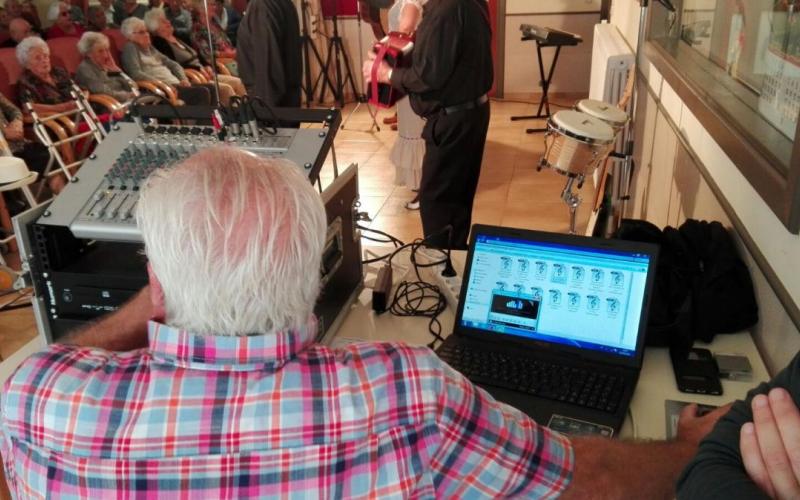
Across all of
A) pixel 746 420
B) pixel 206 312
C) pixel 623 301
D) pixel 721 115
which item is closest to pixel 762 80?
pixel 721 115

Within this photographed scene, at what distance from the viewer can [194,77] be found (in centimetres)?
621

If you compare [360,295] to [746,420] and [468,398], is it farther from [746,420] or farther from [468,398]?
[746,420]

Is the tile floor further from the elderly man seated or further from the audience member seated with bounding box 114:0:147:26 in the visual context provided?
the elderly man seated

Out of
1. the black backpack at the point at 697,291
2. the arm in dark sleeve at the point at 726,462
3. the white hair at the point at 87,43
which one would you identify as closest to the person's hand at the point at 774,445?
the arm in dark sleeve at the point at 726,462

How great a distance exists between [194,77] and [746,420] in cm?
609

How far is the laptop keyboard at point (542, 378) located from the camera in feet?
4.14

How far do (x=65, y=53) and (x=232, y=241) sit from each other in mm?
5097

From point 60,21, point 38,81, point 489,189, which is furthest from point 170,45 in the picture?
point 489,189

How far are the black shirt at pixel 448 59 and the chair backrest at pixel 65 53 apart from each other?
3.09 meters

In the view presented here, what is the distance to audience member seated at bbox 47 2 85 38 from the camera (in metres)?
5.54

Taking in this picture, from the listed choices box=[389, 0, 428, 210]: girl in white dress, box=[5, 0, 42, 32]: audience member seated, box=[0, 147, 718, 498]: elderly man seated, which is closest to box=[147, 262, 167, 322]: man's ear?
box=[0, 147, 718, 498]: elderly man seated

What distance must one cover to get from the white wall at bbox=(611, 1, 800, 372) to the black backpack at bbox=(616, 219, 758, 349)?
0.04 metres

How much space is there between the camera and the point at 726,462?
31.9 inches

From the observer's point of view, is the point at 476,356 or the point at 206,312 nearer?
the point at 206,312
